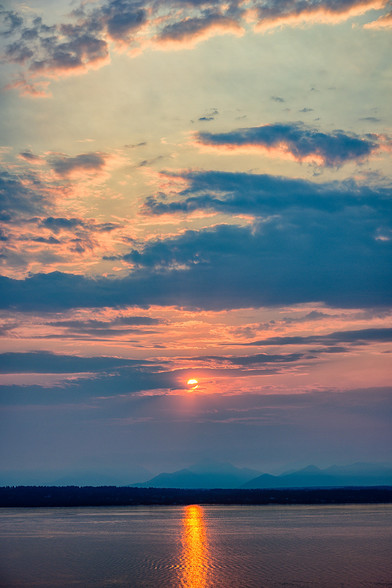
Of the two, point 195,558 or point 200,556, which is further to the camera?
point 200,556

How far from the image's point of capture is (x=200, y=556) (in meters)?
73.4

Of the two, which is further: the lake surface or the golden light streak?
the golden light streak

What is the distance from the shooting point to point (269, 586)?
5197 centimetres

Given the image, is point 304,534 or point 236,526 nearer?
point 304,534

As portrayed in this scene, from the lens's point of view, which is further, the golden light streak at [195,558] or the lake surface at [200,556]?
the golden light streak at [195,558]

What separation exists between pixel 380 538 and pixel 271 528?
26636 millimetres

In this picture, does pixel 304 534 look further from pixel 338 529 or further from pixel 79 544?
pixel 79 544

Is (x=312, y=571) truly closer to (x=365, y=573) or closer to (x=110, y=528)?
(x=365, y=573)

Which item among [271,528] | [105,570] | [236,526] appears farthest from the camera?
[236,526]

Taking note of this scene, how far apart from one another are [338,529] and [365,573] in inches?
1936

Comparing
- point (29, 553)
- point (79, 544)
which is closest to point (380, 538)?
point (79, 544)

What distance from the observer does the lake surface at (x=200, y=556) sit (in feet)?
182

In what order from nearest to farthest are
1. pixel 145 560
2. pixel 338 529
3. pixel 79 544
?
pixel 145 560, pixel 79 544, pixel 338 529

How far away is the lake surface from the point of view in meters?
55.5
